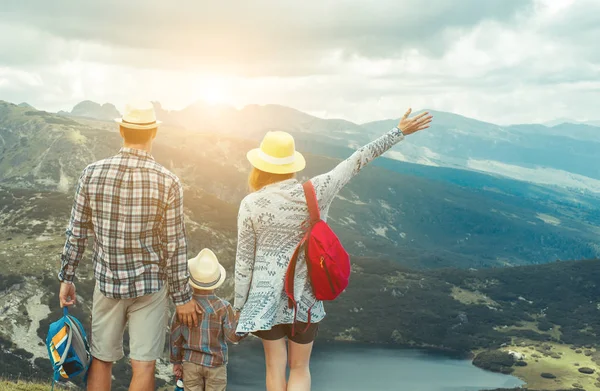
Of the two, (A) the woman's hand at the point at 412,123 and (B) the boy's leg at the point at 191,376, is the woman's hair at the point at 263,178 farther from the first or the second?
(B) the boy's leg at the point at 191,376

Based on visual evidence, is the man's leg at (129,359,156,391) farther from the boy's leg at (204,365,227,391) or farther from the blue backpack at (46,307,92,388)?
the boy's leg at (204,365,227,391)

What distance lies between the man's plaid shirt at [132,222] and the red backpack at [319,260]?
1261mm

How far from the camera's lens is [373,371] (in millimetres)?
118562

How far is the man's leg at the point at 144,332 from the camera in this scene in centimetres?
622

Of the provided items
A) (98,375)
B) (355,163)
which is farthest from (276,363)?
(355,163)

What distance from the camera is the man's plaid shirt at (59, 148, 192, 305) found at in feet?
19.6

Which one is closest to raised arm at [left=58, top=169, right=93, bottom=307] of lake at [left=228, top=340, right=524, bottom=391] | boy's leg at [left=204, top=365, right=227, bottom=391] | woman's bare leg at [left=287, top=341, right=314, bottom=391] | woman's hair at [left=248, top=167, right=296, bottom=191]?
woman's hair at [left=248, top=167, right=296, bottom=191]

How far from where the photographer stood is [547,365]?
130m

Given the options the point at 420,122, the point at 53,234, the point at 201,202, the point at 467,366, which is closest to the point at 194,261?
the point at 420,122

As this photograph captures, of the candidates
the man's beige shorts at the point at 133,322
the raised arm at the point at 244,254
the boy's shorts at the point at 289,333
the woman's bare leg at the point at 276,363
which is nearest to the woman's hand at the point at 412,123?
the raised arm at the point at 244,254

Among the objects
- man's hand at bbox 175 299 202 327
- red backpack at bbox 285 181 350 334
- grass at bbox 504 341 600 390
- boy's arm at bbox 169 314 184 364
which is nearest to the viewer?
red backpack at bbox 285 181 350 334

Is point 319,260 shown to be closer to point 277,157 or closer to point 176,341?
point 277,157

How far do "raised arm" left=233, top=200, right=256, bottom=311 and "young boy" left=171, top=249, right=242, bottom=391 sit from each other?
1528 millimetres

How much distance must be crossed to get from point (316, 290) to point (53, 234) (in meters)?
113
